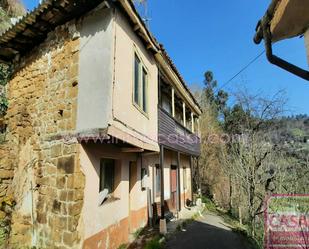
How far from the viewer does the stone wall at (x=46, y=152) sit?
19.1 ft

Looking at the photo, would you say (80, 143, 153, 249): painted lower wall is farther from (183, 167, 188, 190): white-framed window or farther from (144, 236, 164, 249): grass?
(183, 167, 188, 190): white-framed window

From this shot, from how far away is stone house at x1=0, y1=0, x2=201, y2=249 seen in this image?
19.4 feet

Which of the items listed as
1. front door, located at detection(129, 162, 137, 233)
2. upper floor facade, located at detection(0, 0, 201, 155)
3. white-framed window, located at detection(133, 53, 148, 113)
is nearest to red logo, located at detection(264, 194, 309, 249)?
front door, located at detection(129, 162, 137, 233)

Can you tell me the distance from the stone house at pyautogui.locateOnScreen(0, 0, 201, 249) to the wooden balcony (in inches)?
68.8

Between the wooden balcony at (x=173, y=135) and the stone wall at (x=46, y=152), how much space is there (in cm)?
459

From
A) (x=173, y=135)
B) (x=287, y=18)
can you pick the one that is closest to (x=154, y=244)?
(x=173, y=135)

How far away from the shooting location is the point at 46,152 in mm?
6660

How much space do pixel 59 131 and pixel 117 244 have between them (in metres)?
3.58

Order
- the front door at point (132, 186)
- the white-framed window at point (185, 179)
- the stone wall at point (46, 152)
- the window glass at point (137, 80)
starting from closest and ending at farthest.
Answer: the stone wall at point (46, 152)
the window glass at point (137, 80)
the front door at point (132, 186)
the white-framed window at point (185, 179)

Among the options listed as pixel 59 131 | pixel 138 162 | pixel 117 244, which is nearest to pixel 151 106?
pixel 138 162

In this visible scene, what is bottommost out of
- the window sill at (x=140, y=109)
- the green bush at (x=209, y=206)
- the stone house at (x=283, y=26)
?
the green bush at (x=209, y=206)

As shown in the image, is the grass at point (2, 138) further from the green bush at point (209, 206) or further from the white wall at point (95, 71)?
the green bush at point (209, 206)

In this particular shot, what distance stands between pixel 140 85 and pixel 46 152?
3.63m

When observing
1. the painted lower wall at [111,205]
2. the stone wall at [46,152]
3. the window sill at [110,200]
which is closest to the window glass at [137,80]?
the painted lower wall at [111,205]
